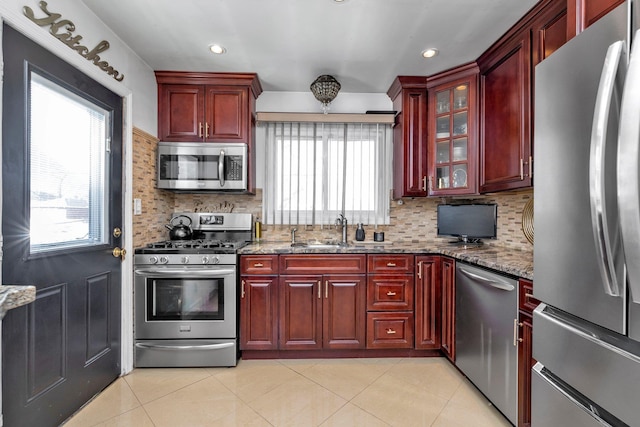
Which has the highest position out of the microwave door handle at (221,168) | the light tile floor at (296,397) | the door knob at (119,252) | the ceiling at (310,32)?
the ceiling at (310,32)

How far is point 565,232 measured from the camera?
97 cm

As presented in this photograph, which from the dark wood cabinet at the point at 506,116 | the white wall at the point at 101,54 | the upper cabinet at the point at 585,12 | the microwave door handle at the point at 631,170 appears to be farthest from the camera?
the dark wood cabinet at the point at 506,116

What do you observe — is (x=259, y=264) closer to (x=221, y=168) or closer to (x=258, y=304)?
(x=258, y=304)

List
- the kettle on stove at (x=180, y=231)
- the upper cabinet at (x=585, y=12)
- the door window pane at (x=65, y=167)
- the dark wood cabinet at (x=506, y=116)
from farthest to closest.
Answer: the kettle on stove at (x=180, y=231), the dark wood cabinet at (x=506, y=116), the door window pane at (x=65, y=167), the upper cabinet at (x=585, y=12)

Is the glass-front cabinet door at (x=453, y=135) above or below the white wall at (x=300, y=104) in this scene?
below

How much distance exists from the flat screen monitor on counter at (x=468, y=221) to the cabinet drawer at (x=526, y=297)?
1.09 metres

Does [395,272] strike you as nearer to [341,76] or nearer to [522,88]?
[522,88]

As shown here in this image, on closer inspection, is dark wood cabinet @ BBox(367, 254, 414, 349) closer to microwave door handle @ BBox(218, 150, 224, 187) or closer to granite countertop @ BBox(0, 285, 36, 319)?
microwave door handle @ BBox(218, 150, 224, 187)

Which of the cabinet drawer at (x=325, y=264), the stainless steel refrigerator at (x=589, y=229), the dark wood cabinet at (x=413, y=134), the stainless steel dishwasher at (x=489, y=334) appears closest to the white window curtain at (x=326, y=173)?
the dark wood cabinet at (x=413, y=134)

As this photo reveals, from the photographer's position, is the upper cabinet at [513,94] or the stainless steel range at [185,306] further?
the stainless steel range at [185,306]

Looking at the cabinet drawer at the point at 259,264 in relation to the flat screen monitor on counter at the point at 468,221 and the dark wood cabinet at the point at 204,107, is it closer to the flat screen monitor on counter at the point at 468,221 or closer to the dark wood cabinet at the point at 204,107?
the dark wood cabinet at the point at 204,107

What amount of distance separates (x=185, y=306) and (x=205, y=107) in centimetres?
171

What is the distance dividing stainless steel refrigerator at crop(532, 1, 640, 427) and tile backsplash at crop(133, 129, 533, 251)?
50.3 inches

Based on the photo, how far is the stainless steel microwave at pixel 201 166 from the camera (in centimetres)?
250
